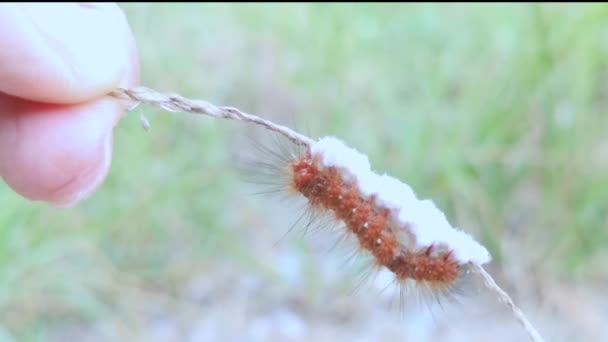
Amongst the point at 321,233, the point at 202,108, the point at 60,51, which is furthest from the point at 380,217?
the point at 321,233

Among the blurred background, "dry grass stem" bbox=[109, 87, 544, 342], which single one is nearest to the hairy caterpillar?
"dry grass stem" bbox=[109, 87, 544, 342]

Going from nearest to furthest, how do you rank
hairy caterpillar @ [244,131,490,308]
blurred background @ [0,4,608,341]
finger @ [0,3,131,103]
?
finger @ [0,3,131,103] < hairy caterpillar @ [244,131,490,308] < blurred background @ [0,4,608,341]

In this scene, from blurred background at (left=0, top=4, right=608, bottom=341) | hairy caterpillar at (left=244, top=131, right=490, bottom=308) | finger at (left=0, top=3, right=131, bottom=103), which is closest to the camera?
finger at (left=0, top=3, right=131, bottom=103)

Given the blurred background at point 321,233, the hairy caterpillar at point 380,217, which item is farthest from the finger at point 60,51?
the blurred background at point 321,233

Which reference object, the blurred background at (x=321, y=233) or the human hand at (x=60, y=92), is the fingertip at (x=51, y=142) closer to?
the human hand at (x=60, y=92)

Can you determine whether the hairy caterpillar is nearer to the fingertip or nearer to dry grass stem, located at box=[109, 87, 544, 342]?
dry grass stem, located at box=[109, 87, 544, 342]

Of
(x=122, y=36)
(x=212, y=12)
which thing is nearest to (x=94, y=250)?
(x=212, y=12)

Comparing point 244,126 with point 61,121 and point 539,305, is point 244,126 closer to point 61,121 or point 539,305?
point 539,305
